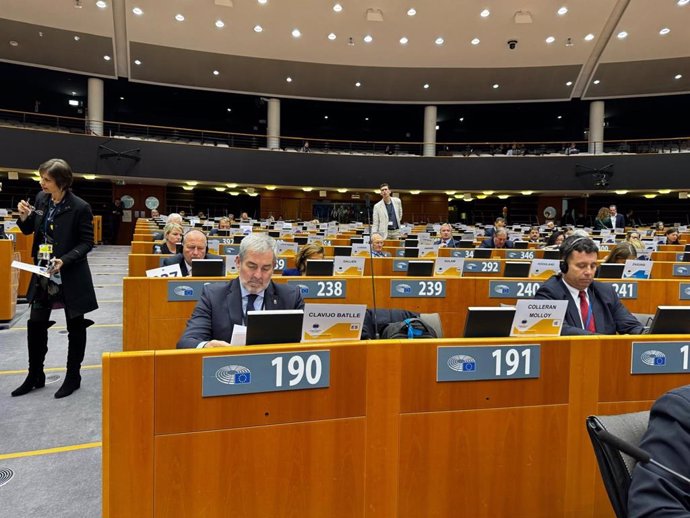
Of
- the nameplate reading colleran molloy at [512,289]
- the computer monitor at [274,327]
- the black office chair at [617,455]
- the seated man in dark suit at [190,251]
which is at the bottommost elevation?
the black office chair at [617,455]

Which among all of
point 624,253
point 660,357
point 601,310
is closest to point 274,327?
point 660,357

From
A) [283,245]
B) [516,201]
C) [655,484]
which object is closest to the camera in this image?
[655,484]

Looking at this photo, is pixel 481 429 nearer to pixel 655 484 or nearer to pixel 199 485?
pixel 655 484

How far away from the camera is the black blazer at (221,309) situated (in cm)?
214

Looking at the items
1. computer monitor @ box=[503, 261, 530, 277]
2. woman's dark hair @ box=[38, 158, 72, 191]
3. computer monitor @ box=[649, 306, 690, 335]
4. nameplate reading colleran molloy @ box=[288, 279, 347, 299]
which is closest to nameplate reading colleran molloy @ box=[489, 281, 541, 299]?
computer monitor @ box=[503, 261, 530, 277]

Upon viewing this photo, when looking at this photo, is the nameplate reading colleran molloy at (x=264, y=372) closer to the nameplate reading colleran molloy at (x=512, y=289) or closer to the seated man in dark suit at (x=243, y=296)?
the seated man in dark suit at (x=243, y=296)

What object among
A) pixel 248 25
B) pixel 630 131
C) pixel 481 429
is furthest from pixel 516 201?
pixel 481 429

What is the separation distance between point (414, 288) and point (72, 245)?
110 inches

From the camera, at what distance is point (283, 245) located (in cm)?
633

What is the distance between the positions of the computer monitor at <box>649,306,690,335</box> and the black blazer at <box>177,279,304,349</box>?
166cm

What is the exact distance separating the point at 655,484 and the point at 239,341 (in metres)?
1.22

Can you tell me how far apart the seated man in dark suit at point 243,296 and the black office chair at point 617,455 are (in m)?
1.56

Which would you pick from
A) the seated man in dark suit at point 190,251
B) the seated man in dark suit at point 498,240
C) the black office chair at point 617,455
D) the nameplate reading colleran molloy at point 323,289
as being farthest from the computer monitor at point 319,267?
the seated man in dark suit at point 498,240

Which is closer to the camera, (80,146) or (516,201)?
(80,146)
